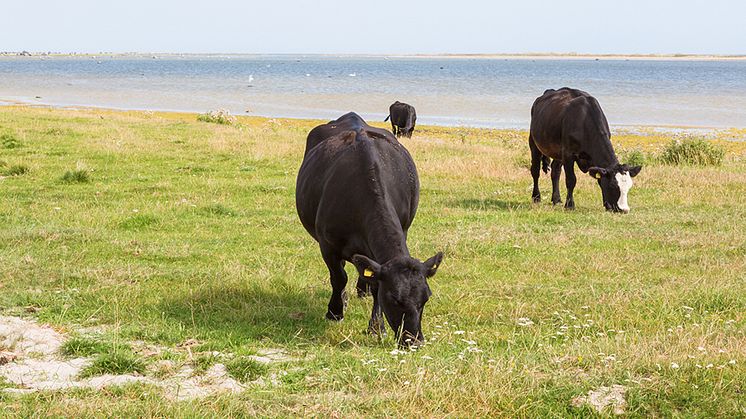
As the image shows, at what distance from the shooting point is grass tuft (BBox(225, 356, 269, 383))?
18.7 feet

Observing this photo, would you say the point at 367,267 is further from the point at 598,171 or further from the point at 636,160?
the point at 636,160

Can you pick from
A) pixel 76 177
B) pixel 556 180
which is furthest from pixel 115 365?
pixel 556 180

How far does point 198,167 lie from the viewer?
18.3 meters

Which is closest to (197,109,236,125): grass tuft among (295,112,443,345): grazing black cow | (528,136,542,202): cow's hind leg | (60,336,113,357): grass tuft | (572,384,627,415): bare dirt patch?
(528,136,542,202): cow's hind leg

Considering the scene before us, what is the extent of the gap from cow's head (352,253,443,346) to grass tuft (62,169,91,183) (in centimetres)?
1102

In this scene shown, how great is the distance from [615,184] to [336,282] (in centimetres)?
779

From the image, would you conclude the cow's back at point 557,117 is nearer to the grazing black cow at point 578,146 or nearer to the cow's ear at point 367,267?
the grazing black cow at point 578,146

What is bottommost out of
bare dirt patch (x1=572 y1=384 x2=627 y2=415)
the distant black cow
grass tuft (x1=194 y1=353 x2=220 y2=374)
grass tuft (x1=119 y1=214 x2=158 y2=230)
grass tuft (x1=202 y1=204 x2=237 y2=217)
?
the distant black cow

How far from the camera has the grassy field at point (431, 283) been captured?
16.4 feet

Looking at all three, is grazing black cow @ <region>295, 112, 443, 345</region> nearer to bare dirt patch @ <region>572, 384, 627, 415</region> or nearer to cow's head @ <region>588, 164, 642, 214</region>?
bare dirt patch @ <region>572, 384, 627, 415</region>

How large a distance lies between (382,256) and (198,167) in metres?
12.3

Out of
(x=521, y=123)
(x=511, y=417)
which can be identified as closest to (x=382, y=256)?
(x=511, y=417)

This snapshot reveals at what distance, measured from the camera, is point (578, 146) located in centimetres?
1497

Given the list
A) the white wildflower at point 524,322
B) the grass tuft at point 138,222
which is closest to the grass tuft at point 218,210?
the grass tuft at point 138,222
